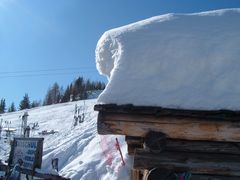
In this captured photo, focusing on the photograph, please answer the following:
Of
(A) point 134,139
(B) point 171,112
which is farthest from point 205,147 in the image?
(A) point 134,139

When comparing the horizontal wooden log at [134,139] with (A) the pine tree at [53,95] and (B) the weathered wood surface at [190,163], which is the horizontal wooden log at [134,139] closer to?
(B) the weathered wood surface at [190,163]

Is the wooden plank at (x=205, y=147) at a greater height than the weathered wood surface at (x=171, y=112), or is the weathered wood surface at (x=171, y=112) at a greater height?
the weathered wood surface at (x=171, y=112)

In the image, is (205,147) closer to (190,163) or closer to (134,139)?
(190,163)

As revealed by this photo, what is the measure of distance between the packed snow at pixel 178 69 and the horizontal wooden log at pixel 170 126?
0.21 m

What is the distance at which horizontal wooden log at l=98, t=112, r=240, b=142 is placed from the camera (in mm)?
4641

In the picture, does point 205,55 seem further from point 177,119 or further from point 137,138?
point 137,138

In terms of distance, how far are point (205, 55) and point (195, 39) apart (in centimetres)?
35

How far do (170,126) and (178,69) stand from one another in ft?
2.33

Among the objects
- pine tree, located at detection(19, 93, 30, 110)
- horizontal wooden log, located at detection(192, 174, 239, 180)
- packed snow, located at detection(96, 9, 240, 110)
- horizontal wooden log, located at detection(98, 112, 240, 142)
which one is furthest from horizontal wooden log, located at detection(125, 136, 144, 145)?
pine tree, located at detection(19, 93, 30, 110)

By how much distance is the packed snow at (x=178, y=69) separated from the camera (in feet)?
15.0

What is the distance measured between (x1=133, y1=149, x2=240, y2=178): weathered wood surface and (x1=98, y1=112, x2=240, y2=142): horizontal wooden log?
247mm

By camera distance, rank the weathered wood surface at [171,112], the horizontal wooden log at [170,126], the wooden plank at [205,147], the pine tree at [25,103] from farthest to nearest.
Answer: the pine tree at [25,103], the wooden plank at [205,147], the horizontal wooden log at [170,126], the weathered wood surface at [171,112]

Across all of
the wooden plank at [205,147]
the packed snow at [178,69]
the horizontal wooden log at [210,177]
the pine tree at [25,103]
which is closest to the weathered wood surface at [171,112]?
the packed snow at [178,69]

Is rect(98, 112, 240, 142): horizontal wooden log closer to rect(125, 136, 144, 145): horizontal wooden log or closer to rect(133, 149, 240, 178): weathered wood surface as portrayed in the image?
rect(125, 136, 144, 145): horizontal wooden log
